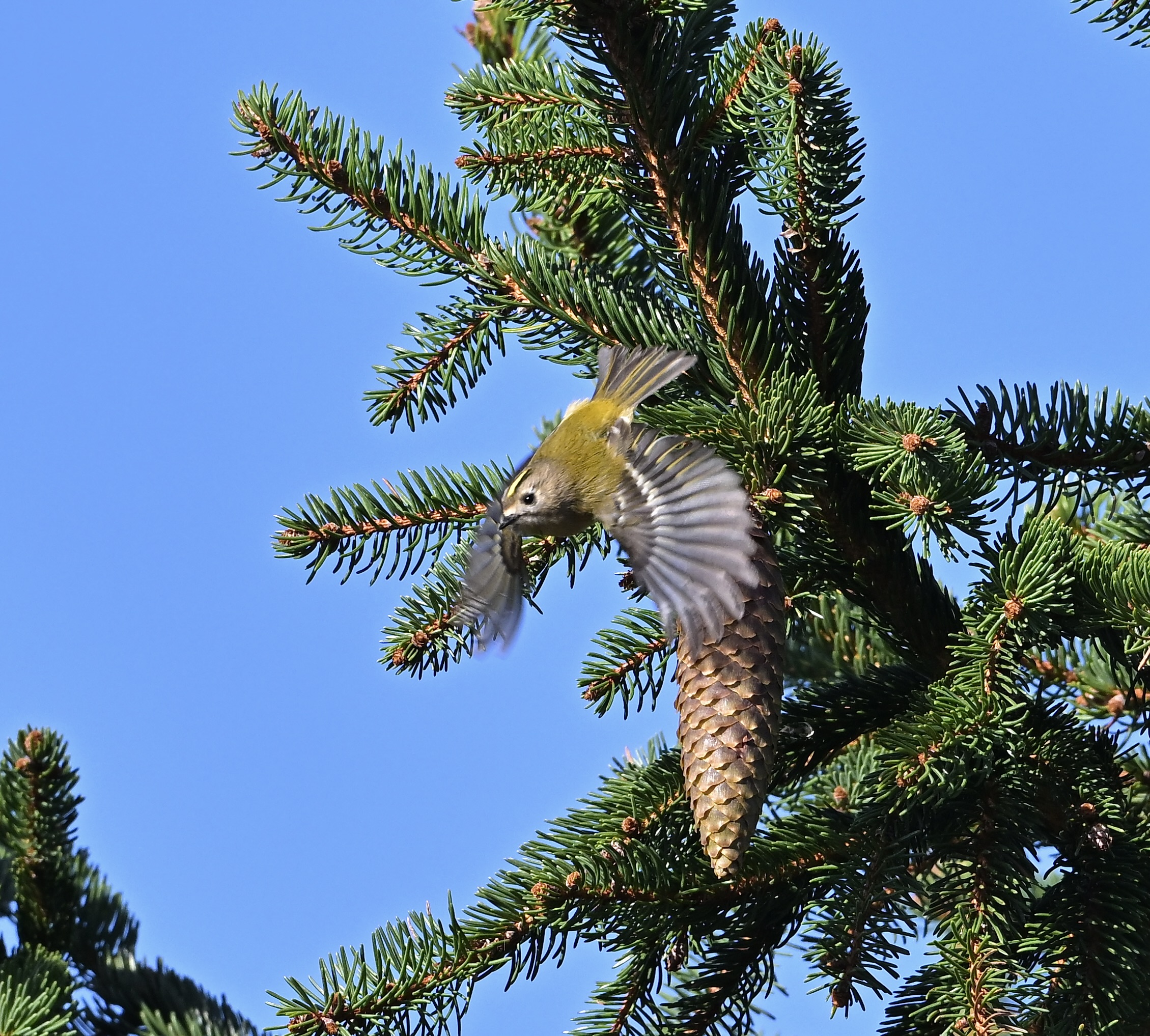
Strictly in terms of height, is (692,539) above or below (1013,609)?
above

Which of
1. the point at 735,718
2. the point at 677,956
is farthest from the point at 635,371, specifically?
the point at 677,956

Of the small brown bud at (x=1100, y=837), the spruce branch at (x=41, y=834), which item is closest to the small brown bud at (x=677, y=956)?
the small brown bud at (x=1100, y=837)

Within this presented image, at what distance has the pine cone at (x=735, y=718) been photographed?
1.72 meters

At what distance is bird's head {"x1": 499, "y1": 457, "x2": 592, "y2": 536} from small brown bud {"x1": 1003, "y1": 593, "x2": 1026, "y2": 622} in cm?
68

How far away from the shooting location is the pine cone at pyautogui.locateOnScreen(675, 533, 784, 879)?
1725mm

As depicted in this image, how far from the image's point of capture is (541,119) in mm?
2189

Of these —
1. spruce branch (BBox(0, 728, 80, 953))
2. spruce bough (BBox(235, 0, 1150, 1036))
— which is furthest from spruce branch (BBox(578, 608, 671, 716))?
spruce branch (BBox(0, 728, 80, 953))

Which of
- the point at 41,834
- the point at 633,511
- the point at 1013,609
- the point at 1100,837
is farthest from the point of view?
the point at 41,834

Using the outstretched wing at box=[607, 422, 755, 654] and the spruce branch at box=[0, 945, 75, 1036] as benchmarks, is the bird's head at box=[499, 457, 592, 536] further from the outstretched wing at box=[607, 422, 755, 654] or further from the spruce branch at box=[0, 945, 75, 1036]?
the spruce branch at box=[0, 945, 75, 1036]

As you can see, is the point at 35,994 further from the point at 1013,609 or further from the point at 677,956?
the point at 1013,609

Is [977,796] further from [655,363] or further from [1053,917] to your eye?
[655,363]

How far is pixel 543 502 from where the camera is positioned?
6.66ft

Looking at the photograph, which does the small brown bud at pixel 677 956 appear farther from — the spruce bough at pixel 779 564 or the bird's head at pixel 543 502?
the bird's head at pixel 543 502

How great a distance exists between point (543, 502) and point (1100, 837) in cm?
93
